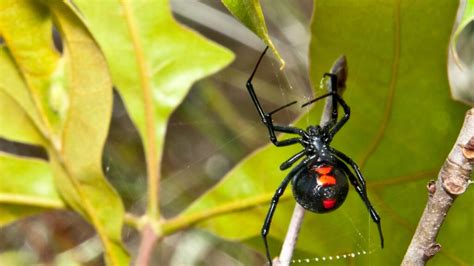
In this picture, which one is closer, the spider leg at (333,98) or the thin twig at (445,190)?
the thin twig at (445,190)

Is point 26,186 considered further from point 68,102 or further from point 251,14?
point 251,14

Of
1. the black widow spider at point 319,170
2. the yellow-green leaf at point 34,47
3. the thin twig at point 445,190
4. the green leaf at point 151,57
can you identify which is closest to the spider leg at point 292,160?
the black widow spider at point 319,170

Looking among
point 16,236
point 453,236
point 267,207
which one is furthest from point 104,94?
point 16,236

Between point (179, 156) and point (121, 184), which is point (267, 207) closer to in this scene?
point (121, 184)

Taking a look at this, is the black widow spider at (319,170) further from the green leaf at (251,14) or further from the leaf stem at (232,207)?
the green leaf at (251,14)

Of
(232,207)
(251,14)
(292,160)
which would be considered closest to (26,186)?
(232,207)

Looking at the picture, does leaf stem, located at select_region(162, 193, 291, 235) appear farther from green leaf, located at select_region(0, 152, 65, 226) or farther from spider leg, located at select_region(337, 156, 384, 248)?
green leaf, located at select_region(0, 152, 65, 226)
